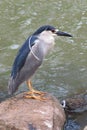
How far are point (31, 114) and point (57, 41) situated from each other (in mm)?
3537

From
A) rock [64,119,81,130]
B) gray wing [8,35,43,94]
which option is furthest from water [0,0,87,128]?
gray wing [8,35,43,94]

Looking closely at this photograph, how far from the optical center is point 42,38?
5.80 m

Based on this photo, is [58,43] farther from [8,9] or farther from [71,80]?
[8,9]

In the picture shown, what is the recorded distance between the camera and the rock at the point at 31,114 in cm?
542

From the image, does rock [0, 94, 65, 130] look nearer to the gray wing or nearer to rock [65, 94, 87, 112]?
the gray wing

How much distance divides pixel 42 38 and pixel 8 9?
4981mm

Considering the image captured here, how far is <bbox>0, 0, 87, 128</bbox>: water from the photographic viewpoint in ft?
24.8

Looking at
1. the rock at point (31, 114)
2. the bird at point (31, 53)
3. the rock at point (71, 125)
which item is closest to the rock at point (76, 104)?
the rock at point (71, 125)

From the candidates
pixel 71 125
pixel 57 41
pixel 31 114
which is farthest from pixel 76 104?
pixel 57 41

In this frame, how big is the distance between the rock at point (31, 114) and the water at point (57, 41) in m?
1.18

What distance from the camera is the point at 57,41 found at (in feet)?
29.2

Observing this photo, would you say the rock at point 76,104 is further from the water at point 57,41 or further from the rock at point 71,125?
the water at point 57,41

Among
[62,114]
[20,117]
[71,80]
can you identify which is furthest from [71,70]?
[20,117]

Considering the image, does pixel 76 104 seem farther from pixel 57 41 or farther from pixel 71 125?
pixel 57 41
